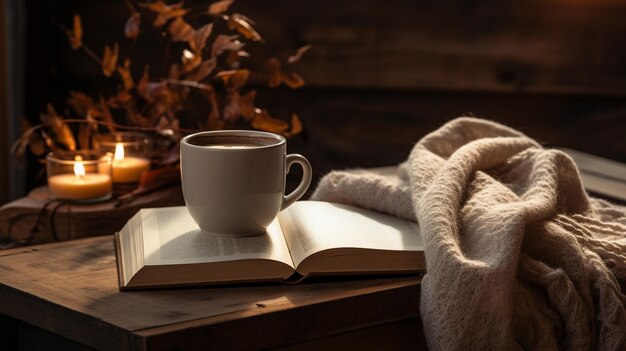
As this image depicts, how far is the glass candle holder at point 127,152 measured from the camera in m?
1.52

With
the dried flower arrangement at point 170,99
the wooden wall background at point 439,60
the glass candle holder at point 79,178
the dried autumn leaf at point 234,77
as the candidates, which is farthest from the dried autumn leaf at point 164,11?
the wooden wall background at point 439,60

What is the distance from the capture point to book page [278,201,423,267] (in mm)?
984

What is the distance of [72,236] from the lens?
1.38m

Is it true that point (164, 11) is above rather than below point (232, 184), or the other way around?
above

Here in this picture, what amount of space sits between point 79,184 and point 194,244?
A: 466mm

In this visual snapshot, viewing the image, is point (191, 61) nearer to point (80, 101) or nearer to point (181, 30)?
point (181, 30)

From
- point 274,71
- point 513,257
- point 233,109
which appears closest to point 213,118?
point 233,109

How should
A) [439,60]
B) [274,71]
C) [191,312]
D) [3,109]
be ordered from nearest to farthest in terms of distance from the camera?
[191,312], [274,71], [3,109], [439,60]

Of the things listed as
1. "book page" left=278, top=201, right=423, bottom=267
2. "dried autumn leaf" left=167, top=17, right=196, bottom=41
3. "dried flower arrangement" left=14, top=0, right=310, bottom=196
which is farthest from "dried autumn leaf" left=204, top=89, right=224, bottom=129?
"book page" left=278, top=201, right=423, bottom=267

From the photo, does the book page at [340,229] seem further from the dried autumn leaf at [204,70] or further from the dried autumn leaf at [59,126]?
the dried autumn leaf at [59,126]

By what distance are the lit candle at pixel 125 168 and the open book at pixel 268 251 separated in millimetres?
425

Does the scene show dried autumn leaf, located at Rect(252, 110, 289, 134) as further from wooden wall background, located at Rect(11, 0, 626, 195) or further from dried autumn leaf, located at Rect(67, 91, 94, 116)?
wooden wall background, located at Rect(11, 0, 626, 195)

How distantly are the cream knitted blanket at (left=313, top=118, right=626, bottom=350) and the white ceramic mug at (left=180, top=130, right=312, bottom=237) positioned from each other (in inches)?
6.9

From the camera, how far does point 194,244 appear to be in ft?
3.26
